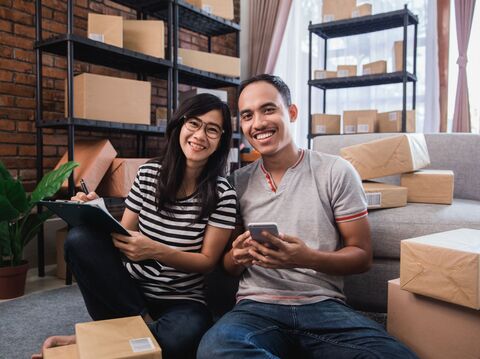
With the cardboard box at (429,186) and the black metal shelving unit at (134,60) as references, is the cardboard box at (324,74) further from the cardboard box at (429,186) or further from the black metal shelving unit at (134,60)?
the cardboard box at (429,186)

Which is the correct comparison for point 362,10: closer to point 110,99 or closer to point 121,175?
point 110,99

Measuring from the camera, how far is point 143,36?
102 inches

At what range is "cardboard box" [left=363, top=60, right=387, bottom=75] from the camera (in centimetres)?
322

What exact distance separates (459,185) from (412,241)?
122 centimetres

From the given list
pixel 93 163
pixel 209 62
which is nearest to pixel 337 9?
pixel 209 62

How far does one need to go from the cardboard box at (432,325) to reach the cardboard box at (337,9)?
2707 millimetres

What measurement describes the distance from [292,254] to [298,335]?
208 millimetres

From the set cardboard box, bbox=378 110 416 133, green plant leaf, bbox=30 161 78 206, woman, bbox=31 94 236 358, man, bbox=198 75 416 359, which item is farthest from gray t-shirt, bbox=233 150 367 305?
cardboard box, bbox=378 110 416 133

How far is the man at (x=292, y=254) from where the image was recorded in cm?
101

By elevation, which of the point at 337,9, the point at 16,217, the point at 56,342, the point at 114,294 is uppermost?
the point at 337,9

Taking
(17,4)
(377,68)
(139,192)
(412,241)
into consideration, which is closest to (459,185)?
(412,241)

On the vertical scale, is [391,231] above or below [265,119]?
below

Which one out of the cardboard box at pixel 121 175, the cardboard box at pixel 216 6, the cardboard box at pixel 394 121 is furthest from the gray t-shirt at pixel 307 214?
the cardboard box at pixel 216 6

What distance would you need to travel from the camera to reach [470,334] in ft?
3.38
